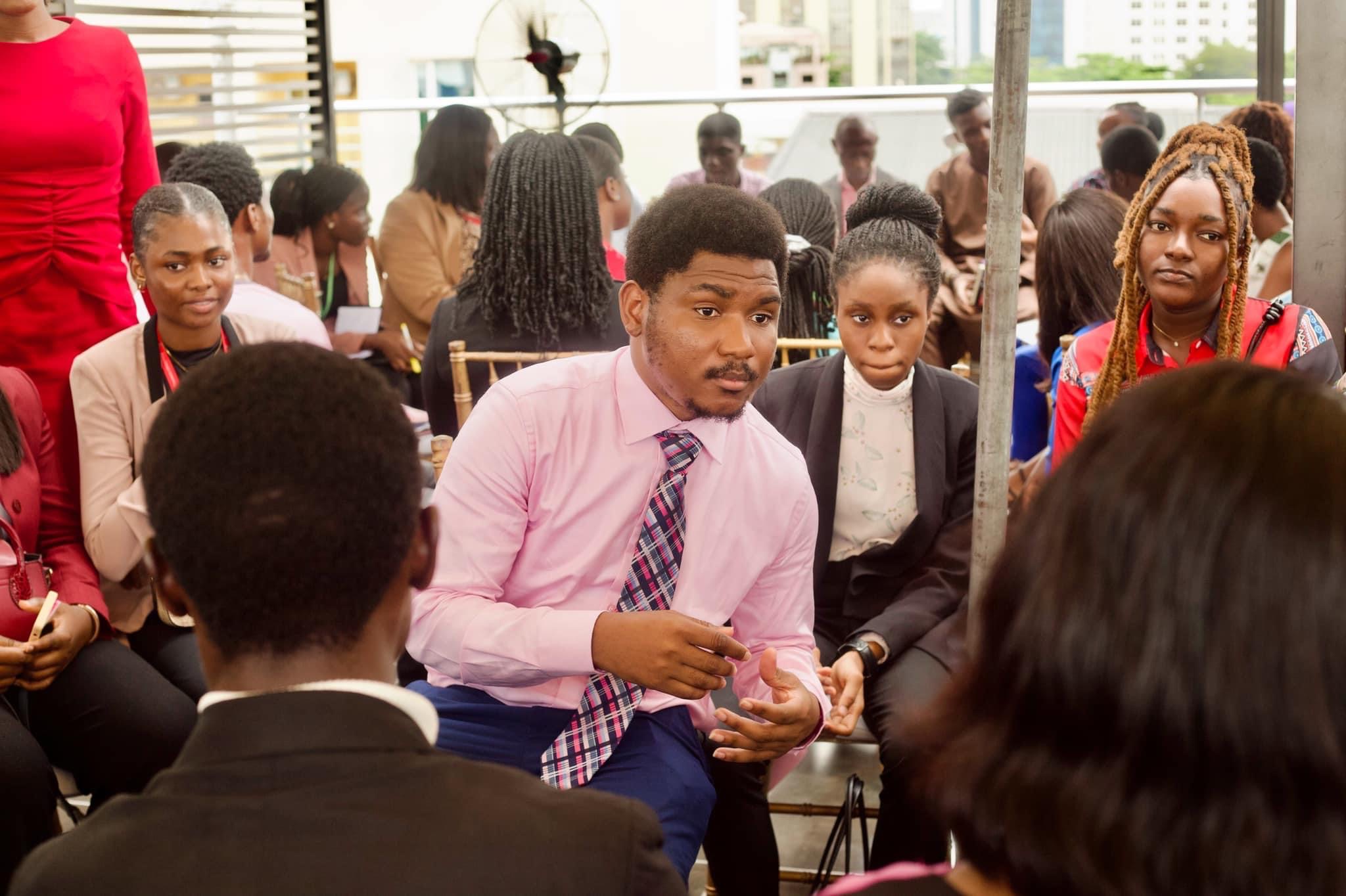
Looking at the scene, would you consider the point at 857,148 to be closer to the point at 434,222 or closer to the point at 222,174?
the point at 434,222

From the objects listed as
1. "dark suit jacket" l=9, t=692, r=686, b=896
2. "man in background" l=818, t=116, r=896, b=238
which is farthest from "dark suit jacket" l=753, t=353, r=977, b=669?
"man in background" l=818, t=116, r=896, b=238

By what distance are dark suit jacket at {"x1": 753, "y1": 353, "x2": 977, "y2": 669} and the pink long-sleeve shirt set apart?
1.38 feet

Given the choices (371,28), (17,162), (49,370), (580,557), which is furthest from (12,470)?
(371,28)

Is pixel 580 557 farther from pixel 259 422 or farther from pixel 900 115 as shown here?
pixel 900 115

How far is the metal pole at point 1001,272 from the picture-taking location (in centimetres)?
149

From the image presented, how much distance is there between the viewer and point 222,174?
3.91m

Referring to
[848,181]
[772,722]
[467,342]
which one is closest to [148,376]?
[467,342]

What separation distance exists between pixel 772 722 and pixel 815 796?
1.29m

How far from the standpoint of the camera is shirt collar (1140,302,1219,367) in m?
2.55

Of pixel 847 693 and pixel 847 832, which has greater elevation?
pixel 847 693

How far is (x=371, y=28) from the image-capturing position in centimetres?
1121

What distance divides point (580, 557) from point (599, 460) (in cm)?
16

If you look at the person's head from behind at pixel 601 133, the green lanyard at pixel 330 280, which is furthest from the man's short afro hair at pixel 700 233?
the person's head from behind at pixel 601 133

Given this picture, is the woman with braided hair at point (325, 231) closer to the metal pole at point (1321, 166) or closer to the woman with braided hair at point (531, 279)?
the woman with braided hair at point (531, 279)
